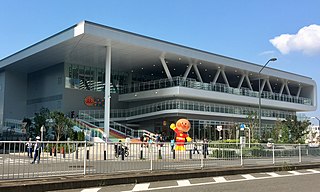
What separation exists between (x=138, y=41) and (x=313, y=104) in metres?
48.4

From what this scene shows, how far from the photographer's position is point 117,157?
12.8 m

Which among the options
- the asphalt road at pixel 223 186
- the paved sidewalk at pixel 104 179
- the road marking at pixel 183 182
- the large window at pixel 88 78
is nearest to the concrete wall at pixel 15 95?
the large window at pixel 88 78

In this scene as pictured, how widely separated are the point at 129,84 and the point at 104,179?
158ft

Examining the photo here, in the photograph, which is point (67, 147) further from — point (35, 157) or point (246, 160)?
point (246, 160)

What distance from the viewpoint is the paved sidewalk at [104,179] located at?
9.89 meters

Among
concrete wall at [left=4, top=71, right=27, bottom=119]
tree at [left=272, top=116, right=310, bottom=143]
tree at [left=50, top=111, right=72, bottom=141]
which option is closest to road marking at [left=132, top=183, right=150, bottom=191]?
tree at [left=50, top=111, right=72, bottom=141]

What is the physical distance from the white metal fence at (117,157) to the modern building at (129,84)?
2417 centimetres

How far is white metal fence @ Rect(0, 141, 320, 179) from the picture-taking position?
415 inches

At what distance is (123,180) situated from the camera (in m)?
11.8

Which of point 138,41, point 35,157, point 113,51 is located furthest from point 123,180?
point 113,51

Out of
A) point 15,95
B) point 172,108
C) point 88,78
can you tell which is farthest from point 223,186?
point 15,95

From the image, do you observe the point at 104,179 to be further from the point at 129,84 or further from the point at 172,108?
the point at 129,84

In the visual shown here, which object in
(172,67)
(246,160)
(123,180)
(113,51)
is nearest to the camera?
(123,180)

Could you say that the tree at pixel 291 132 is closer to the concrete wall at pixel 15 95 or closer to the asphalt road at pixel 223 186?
the asphalt road at pixel 223 186
